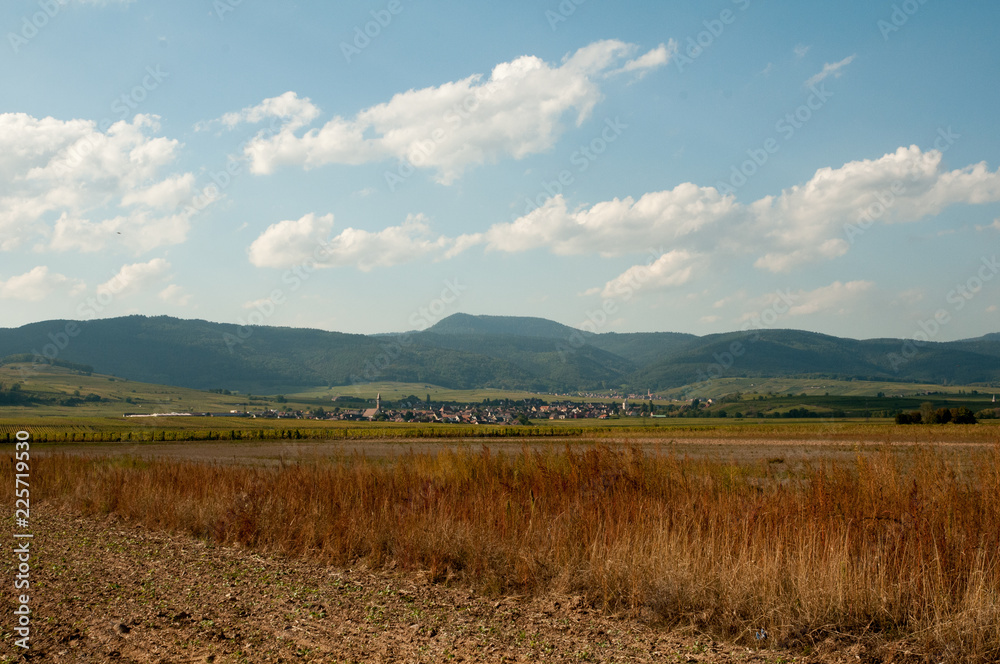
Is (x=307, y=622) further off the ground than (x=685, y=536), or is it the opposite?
(x=685, y=536)

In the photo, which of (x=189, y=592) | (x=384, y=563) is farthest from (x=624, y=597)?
(x=189, y=592)

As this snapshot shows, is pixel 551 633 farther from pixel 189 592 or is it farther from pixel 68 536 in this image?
pixel 68 536

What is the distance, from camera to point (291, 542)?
8750mm

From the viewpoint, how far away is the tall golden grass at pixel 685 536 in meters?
5.20

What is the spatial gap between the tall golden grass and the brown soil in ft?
1.24

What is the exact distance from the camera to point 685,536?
22.1 ft

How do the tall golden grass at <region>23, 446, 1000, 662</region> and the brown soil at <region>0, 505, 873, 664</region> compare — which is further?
the tall golden grass at <region>23, 446, 1000, 662</region>

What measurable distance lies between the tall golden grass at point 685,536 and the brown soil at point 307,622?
1.24 feet

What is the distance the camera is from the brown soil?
479cm

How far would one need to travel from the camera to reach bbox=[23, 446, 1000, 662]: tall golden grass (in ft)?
17.0

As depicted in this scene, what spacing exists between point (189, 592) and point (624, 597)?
14.1ft

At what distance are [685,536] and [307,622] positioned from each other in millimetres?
3800

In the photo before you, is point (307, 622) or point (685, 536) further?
point (685, 536)

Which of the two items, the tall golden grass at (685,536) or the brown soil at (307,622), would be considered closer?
the brown soil at (307,622)
